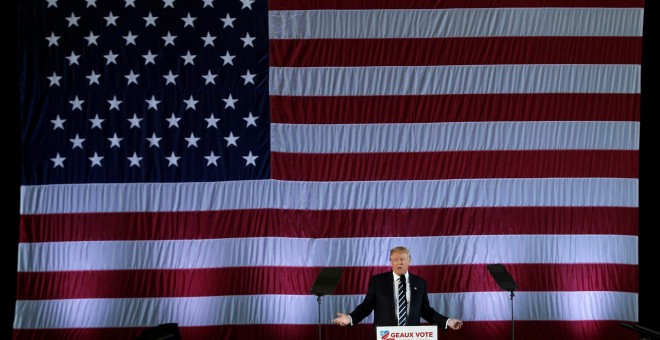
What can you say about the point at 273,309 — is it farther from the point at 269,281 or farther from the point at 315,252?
the point at 315,252

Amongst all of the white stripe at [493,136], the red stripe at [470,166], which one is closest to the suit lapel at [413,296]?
the red stripe at [470,166]

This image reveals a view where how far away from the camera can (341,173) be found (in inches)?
272

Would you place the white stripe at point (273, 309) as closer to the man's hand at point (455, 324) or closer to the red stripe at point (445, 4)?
the man's hand at point (455, 324)

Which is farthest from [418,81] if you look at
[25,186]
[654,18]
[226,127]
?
[25,186]

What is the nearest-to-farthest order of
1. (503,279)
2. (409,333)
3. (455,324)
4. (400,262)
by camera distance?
1. (409,333)
2. (455,324)
3. (400,262)
4. (503,279)

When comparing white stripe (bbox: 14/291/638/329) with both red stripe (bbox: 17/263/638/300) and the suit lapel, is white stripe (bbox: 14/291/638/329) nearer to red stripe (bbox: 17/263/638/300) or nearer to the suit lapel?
red stripe (bbox: 17/263/638/300)

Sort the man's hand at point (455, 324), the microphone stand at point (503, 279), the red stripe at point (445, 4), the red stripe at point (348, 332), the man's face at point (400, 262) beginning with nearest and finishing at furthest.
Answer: the man's hand at point (455, 324)
the man's face at point (400, 262)
the microphone stand at point (503, 279)
the red stripe at point (348, 332)
the red stripe at point (445, 4)

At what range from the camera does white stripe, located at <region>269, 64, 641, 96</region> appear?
270 inches

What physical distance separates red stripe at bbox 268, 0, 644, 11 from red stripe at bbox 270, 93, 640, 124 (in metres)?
0.97

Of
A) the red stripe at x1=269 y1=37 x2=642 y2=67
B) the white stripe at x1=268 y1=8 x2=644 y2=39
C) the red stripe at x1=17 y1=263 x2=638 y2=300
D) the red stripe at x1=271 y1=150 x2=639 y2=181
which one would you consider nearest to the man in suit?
the red stripe at x1=17 y1=263 x2=638 y2=300

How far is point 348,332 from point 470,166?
2192 mm

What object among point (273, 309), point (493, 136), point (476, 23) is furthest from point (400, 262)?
point (476, 23)

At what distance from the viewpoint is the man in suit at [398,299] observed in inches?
205

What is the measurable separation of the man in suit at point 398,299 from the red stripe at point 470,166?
1.75 metres
